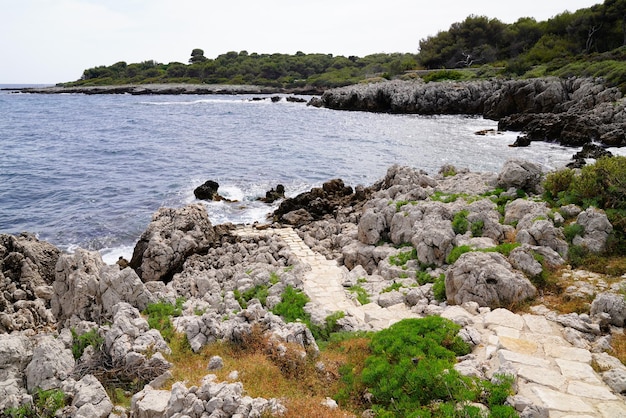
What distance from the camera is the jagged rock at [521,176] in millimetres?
17938

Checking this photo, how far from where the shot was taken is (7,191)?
29297 mm

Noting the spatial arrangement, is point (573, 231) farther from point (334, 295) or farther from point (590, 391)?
point (334, 295)

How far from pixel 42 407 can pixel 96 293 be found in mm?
4642

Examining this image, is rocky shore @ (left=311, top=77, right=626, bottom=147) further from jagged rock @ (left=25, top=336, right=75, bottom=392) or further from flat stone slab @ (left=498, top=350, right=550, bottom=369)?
jagged rock @ (left=25, top=336, right=75, bottom=392)

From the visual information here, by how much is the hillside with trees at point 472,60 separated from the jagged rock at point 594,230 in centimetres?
4768

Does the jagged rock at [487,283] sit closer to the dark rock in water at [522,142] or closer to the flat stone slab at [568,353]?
the flat stone slab at [568,353]

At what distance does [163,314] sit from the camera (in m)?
12.1

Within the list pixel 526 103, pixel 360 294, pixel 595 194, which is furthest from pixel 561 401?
pixel 526 103

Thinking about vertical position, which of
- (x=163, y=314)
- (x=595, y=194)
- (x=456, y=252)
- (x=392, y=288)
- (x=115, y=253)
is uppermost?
(x=595, y=194)

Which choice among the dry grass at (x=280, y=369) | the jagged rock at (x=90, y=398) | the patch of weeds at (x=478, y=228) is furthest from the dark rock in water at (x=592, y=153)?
the jagged rock at (x=90, y=398)

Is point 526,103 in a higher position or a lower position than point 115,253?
higher

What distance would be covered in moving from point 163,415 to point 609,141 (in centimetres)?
4256

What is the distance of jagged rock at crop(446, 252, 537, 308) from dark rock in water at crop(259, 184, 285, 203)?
55.9 feet

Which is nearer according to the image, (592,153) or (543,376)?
(543,376)
